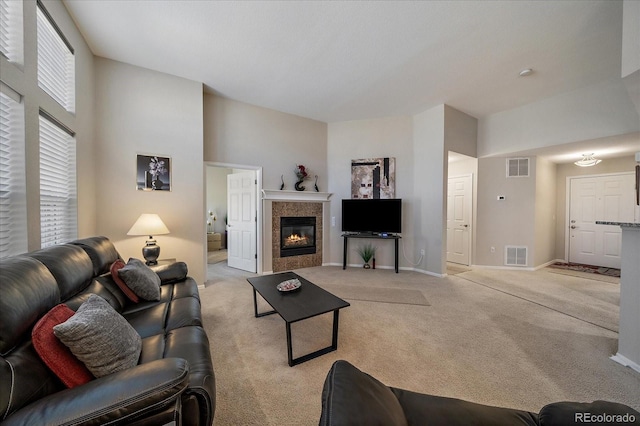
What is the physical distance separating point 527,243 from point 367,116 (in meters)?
4.17

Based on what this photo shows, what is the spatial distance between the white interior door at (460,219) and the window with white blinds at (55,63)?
21.1ft

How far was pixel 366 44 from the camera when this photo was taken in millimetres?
2764

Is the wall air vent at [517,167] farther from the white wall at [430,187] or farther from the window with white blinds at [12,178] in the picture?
the window with white blinds at [12,178]

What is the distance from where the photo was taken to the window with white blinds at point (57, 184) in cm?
213

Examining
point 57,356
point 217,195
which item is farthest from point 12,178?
point 217,195

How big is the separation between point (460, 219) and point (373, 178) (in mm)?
2218

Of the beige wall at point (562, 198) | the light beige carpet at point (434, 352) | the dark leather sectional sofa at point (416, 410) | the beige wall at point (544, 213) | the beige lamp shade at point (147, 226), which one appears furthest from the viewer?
the beige wall at point (562, 198)

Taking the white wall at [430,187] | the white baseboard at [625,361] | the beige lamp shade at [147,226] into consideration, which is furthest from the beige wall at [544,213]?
the beige lamp shade at [147,226]

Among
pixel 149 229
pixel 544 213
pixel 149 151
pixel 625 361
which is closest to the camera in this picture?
pixel 625 361

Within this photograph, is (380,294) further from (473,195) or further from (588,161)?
(588,161)

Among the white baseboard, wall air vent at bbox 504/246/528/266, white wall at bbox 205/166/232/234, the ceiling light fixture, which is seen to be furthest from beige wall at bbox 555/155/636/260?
white wall at bbox 205/166/232/234

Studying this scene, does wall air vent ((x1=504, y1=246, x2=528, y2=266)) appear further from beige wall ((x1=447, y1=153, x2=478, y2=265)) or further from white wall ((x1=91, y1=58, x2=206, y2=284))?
white wall ((x1=91, y1=58, x2=206, y2=284))

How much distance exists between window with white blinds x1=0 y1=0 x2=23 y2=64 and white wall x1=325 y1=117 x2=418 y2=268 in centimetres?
429

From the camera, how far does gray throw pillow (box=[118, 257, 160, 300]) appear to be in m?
2.03
